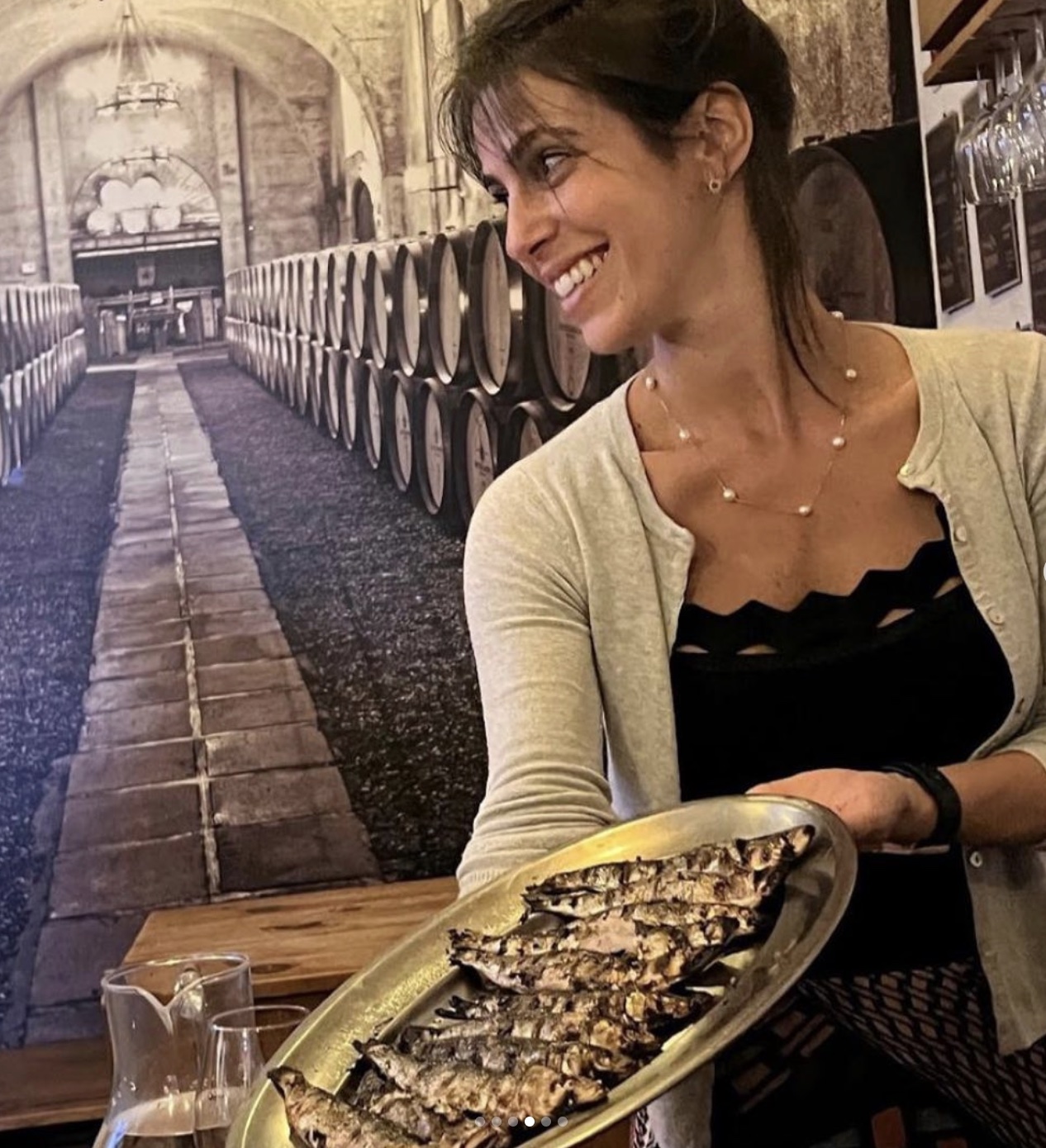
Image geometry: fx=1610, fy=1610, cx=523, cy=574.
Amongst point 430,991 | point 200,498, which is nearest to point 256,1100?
point 430,991

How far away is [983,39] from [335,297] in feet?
5.47

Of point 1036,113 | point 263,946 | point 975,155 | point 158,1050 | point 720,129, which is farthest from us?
point 263,946

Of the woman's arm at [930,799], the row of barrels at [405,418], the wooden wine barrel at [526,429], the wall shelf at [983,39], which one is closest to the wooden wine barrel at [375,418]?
the row of barrels at [405,418]


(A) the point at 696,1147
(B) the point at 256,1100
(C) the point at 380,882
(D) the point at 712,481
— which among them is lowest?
(C) the point at 380,882

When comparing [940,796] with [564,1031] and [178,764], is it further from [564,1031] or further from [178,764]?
[178,764]

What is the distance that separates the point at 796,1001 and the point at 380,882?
2116 millimetres

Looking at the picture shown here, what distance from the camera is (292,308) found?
3.37 metres

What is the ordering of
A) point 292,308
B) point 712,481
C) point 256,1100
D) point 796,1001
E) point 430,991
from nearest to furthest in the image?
1. point 256,1100
2. point 430,991
3. point 796,1001
4. point 712,481
5. point 292,308

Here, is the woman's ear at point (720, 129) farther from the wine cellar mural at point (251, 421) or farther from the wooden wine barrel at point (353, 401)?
the wooden wine barrel at point (353, 401)

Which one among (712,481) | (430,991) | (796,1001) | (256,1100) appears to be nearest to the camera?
(256,1100)

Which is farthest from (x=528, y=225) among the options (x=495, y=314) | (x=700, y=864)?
(x=495, y=314)

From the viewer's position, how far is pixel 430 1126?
737 millimetres

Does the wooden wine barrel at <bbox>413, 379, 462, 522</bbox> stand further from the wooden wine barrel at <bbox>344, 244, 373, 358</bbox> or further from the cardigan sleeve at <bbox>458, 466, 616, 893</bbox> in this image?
the cardigan sleeve at <bbox>458, 466, 616, 893</bbox>

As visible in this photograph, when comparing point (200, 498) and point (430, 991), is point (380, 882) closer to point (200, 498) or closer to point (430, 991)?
point (200, 498)
